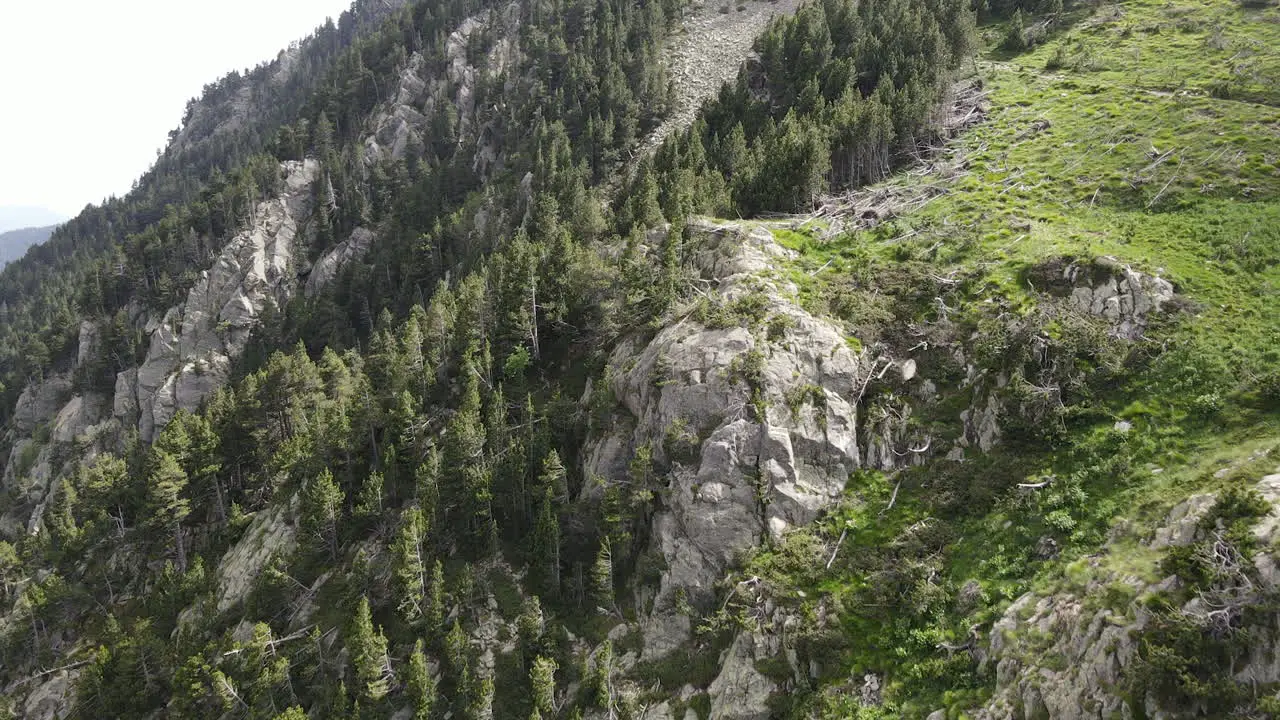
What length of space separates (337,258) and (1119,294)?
12030 cm

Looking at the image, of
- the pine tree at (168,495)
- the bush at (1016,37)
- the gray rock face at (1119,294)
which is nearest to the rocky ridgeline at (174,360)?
the pine tree at (168,495)

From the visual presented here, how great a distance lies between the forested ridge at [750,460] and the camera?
28281mm

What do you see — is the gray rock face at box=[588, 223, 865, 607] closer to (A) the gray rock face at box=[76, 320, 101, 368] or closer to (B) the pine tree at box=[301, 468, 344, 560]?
(B) the pine tree at box=[301, 468, 344, 560]

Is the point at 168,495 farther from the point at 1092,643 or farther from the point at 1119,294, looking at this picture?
the point at 1119,294

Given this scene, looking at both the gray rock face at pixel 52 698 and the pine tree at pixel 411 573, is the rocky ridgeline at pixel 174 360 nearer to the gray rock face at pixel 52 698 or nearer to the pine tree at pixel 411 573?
the gray rock face at pixel 52 698

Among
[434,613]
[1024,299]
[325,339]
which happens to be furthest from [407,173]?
[1024,299]

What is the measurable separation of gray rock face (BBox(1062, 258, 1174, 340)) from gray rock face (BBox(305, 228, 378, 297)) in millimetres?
111019

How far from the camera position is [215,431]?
221ft

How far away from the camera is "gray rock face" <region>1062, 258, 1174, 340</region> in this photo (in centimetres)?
3556

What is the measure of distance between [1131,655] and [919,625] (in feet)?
32.2

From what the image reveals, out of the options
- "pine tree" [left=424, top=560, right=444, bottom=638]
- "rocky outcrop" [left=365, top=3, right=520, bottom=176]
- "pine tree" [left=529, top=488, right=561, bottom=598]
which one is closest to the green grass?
"pine tree" [left=529, top=488, right=561, bottom=598]

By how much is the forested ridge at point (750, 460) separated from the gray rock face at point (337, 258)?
32.4 metres

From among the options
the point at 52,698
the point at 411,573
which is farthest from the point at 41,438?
the point at 411,573

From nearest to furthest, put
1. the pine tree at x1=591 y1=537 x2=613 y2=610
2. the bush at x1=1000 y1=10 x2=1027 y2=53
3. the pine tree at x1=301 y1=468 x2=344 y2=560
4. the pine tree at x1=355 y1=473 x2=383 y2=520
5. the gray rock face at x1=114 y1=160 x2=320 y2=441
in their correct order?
the pine tree at x1=591 y1=537 x2=613 y2=610
the pine tree at x1=355 y1=473 x2=383 y2=520
the pine tree at x1=301 y1=468 x2=344 y2=560
the bush at x1=1000 y1=10 x2=1027 y2=53
the gray rock face at x1=114 y1=160 x2=320 y2=441
